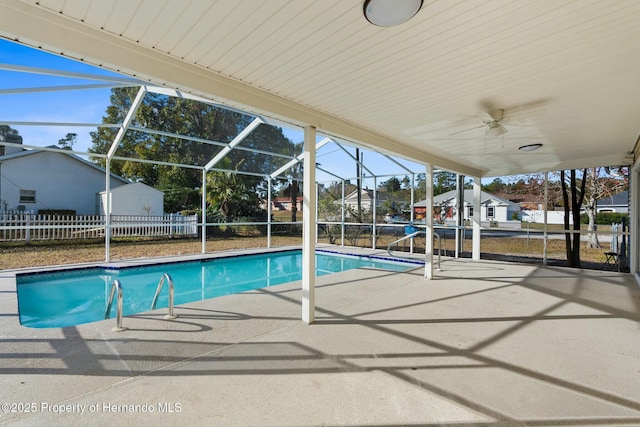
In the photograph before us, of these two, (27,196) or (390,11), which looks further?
(27,196)

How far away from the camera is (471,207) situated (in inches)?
387

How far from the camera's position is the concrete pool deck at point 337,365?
2.01 metres

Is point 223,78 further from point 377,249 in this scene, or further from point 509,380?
point 377,249

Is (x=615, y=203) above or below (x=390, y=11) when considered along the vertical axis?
below

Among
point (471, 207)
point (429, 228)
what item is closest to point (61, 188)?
point (429, 228)

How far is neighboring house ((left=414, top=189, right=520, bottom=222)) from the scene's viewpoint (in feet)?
29.1

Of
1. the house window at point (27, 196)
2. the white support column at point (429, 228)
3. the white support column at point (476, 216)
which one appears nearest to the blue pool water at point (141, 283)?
the white support column at point (476, 216)

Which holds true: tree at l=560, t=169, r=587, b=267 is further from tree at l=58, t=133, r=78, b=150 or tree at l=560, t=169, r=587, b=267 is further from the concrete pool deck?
tree at l=58, t=133, r=78, b=150

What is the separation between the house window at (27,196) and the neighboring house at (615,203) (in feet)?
57.9

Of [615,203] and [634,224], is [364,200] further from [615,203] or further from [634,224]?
[634,224]

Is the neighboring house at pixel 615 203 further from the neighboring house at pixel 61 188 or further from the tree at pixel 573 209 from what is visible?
the neighboring house at pixel 61 188

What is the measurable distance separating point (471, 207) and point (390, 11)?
921 centimetres

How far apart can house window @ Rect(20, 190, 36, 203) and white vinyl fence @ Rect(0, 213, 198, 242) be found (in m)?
1.43

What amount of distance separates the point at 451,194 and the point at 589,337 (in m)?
7.55
